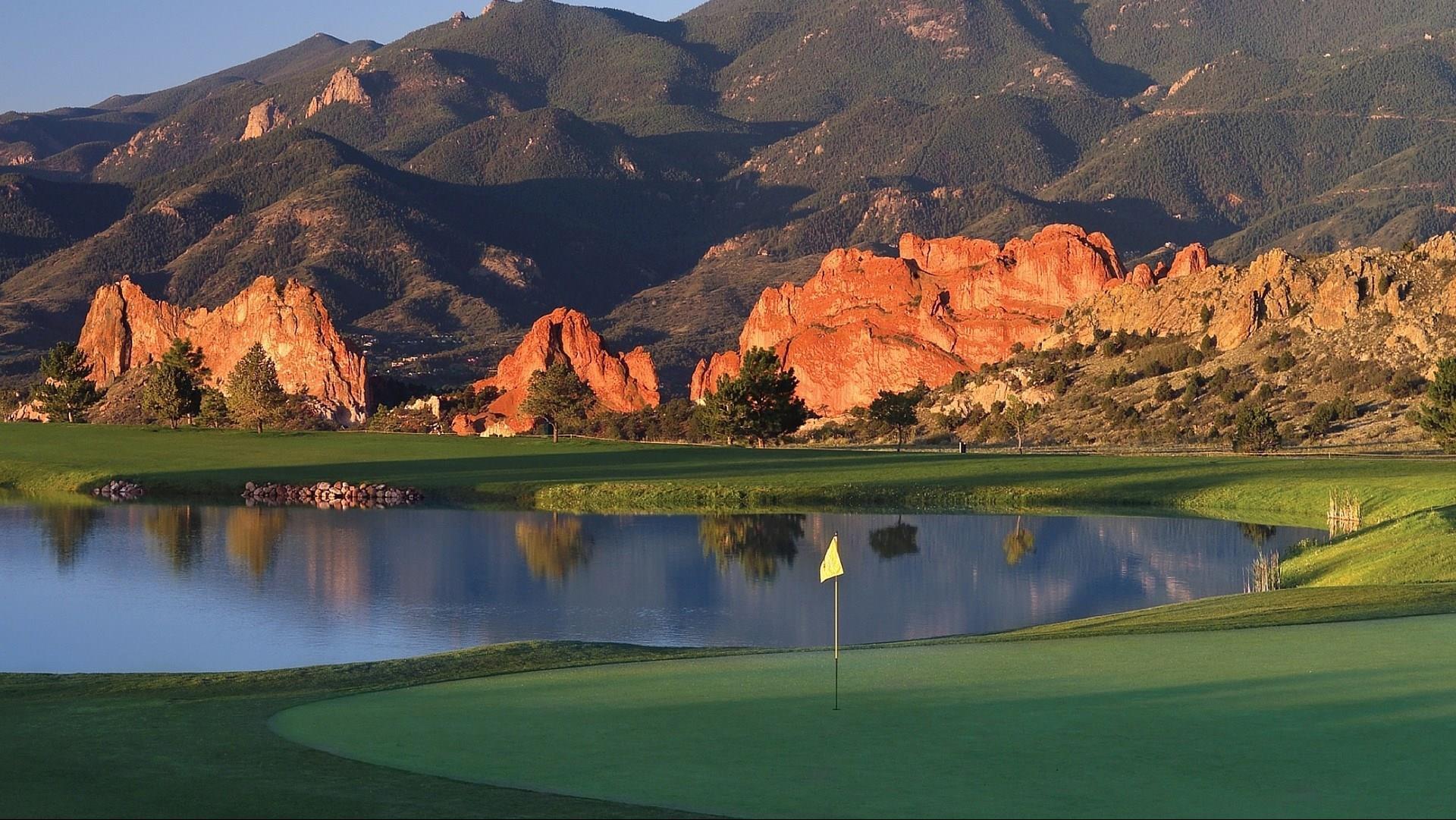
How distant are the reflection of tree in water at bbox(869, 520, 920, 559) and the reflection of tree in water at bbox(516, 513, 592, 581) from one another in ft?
21.7

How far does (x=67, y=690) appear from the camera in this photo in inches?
717

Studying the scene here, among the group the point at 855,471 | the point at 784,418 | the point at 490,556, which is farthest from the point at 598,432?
the point at 490,556

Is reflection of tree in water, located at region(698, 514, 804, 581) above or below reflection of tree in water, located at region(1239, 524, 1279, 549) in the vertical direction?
above

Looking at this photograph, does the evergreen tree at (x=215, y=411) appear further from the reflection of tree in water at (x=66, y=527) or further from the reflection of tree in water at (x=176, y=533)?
the reflection of tree in water at (x=176, y=533)

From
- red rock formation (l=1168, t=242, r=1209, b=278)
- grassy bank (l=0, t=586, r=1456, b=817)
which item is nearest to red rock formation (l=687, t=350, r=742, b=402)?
red rock formation (l=1168, t=242, r=1209, b=278)

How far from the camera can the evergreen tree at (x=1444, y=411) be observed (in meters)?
56.6

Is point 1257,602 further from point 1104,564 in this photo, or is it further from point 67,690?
point 67,690

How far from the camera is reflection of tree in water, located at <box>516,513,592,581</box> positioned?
35.8 metres

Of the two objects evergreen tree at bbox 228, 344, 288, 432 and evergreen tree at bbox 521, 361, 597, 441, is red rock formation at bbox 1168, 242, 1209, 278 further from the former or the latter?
evergreen tree at bbox 228, 344, 288, 432

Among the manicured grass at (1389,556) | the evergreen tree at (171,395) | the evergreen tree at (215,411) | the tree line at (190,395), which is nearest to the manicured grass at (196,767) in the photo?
the manicured grass at (1389,556)

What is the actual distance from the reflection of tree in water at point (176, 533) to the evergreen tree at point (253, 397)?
36397mm

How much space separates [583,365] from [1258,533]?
102 metres

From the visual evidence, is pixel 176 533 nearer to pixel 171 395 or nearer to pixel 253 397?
pixel 253 397

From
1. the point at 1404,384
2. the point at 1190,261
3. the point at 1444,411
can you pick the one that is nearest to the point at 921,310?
the point at 1190,261
